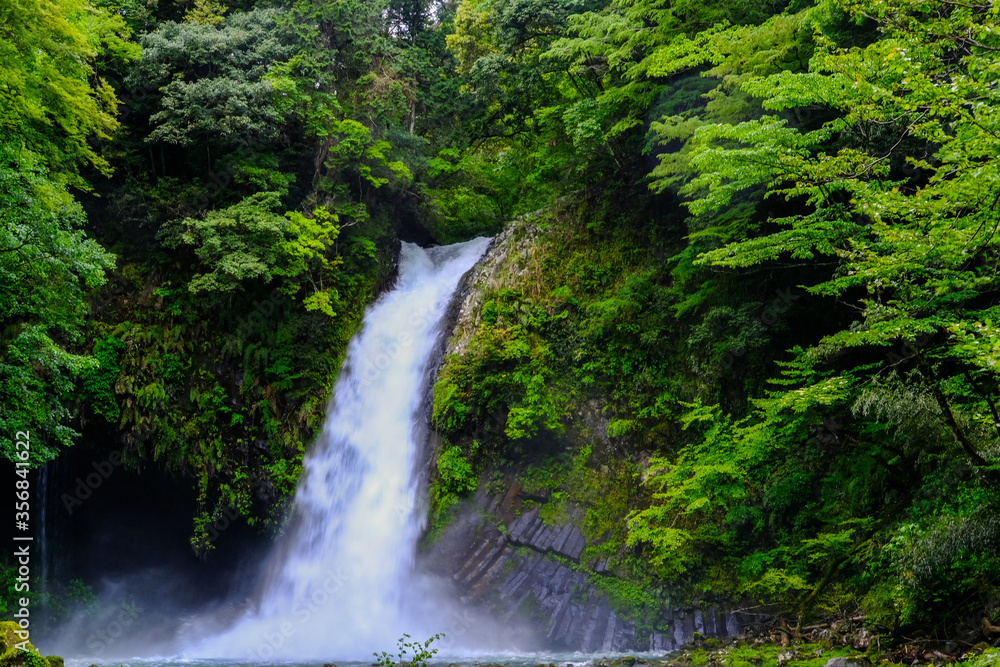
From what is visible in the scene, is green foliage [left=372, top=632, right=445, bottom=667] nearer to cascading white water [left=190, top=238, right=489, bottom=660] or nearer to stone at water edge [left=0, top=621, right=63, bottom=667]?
cascading white water [left=190, top=238, right=489, bottom=660]

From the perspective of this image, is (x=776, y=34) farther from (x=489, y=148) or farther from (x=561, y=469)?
(x=489, y=148)

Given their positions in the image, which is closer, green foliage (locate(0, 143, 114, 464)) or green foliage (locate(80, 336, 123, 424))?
green foliage (locate(0, 143, 114, 464))

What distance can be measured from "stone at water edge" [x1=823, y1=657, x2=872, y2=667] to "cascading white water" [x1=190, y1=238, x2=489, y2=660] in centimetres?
645

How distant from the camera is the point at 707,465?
26.6 feet

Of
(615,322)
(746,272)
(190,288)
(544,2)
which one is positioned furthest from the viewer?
(544,2)

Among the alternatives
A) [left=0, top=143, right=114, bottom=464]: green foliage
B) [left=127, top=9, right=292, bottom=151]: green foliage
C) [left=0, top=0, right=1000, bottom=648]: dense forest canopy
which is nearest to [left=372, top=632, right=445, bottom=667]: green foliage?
[left=0, top=0, right=1000, bottom=648]: dense forest canopy

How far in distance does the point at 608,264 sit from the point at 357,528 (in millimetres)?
7308

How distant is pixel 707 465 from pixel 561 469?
331 cm

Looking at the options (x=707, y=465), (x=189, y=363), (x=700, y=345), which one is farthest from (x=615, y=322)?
(x=189, y=363)

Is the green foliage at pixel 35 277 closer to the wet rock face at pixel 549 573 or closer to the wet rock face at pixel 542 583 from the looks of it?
the wet rock face at pixel 549 573

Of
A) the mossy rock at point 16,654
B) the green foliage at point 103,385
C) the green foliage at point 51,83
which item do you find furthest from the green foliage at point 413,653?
the green foliage at point 51,83

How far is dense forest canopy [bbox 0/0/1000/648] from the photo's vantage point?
18.8ft

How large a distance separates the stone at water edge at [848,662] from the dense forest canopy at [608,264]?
58cm

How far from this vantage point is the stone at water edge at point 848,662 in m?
→ 5.58
